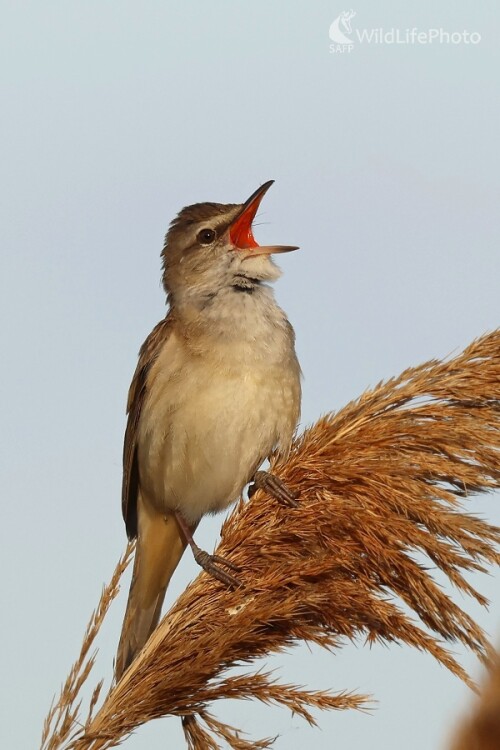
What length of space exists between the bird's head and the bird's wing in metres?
0.25

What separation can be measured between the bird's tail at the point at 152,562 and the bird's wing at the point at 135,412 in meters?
0.12

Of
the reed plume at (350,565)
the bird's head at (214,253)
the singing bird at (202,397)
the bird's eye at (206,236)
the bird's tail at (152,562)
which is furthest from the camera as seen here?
the bird's eye at (206,236)

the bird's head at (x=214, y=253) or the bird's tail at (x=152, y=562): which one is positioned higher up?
the bird's head at (x=214, y=253)

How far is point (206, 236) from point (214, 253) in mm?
172

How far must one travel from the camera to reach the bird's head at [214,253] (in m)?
4.93

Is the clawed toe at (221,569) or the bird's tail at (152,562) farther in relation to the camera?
the bird's tail at (152,562)

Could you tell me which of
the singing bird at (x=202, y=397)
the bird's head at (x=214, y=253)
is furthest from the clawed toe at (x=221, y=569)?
the bird's head at (x=214, y=253)

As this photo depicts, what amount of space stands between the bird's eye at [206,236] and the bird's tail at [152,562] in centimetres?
145

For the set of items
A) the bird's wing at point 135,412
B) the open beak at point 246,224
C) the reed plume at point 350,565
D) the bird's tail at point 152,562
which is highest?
the open beak at point 246,224

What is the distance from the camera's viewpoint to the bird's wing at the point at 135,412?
4.94m

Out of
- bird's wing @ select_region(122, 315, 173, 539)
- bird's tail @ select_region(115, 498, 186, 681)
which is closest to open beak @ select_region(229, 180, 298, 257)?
bird's wing @ select_region(122, 315, 173, 539)

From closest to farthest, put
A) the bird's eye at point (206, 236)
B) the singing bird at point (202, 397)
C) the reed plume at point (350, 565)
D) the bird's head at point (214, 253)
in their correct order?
1. the reed plume at point (350, 565)
2. the singing bird at point (202, 397)
3. the bird's head at point (214, 253)
4. the bird's eye at point (206, 236)

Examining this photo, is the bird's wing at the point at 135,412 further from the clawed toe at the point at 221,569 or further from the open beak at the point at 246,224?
the clawed toe at the point at 221,569

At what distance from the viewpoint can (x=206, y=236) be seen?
17.3ft
